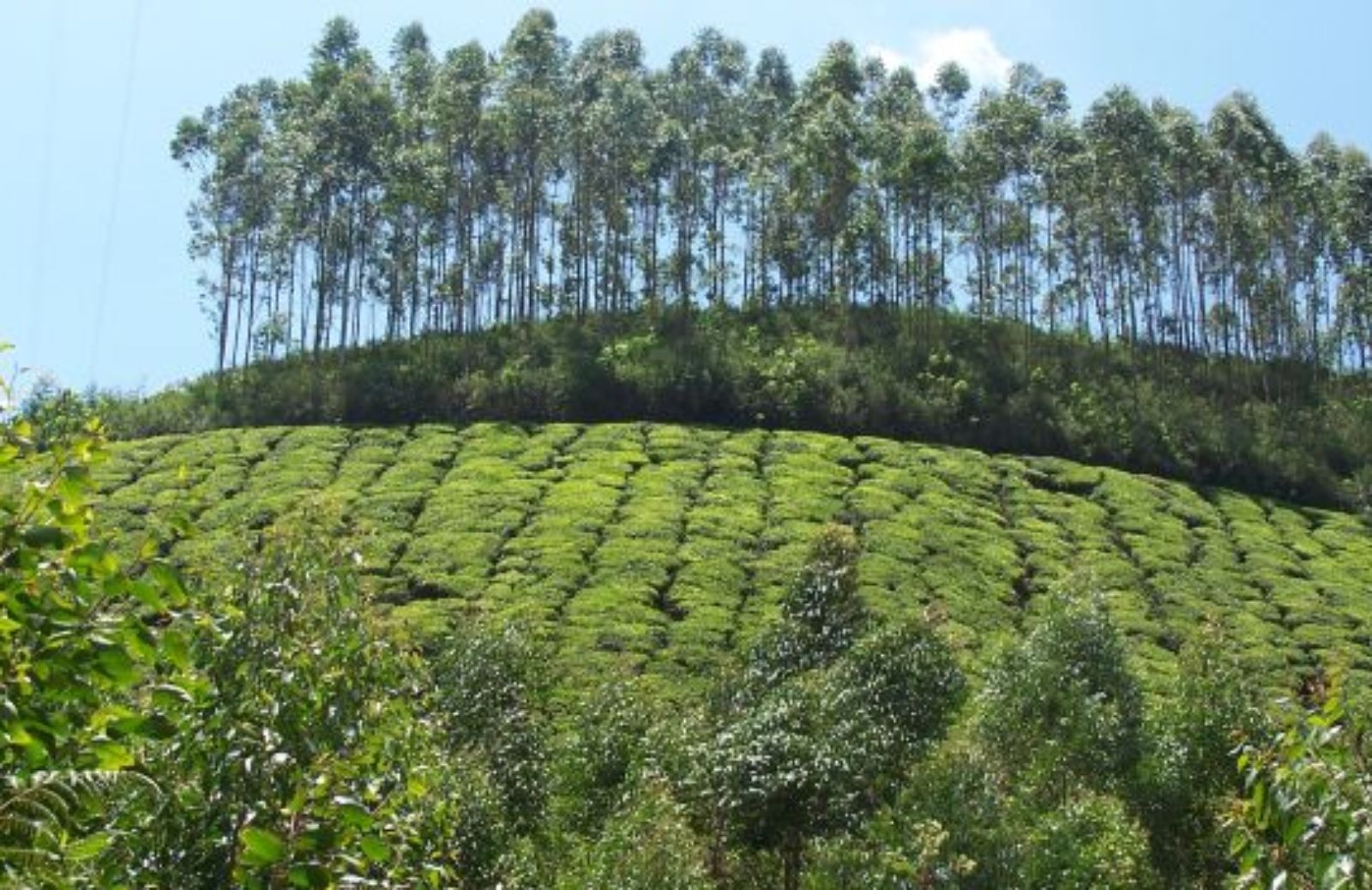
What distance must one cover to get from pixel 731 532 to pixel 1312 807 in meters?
46.7

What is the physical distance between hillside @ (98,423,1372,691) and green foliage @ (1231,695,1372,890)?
33609 mm

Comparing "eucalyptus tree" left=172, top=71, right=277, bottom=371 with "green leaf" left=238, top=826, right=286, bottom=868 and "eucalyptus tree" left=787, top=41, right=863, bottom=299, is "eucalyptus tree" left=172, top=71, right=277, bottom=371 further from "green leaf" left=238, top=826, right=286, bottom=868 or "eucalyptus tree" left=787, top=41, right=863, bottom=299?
"green leaf" left=238, top=826, right=286, bottom=868

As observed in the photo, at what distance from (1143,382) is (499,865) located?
179 feet

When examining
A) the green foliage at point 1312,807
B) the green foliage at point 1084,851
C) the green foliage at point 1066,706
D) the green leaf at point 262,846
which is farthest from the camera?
the green foliage at point 1066,706

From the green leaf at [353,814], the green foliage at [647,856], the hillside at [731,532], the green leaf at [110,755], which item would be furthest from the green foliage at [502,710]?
the green leaf at [110,755]

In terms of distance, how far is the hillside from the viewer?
152 feet

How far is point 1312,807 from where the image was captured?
6.10m

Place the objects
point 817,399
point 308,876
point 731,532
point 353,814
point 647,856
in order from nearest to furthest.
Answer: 1. point 308,876
2. point 353,814
3. point 647,856
4. point 731,532
5. point 817,399

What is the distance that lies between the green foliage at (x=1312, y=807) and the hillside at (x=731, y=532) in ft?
110

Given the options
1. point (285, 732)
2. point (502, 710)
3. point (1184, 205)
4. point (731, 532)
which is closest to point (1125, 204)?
point (1184, 205)

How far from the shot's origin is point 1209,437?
67.4 metres

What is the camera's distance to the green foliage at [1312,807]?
18.1 feet

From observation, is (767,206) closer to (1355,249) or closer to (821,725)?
(1355,249)

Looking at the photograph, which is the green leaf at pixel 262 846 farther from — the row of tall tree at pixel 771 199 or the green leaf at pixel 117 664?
the row of tall tree at pixel 771 199
